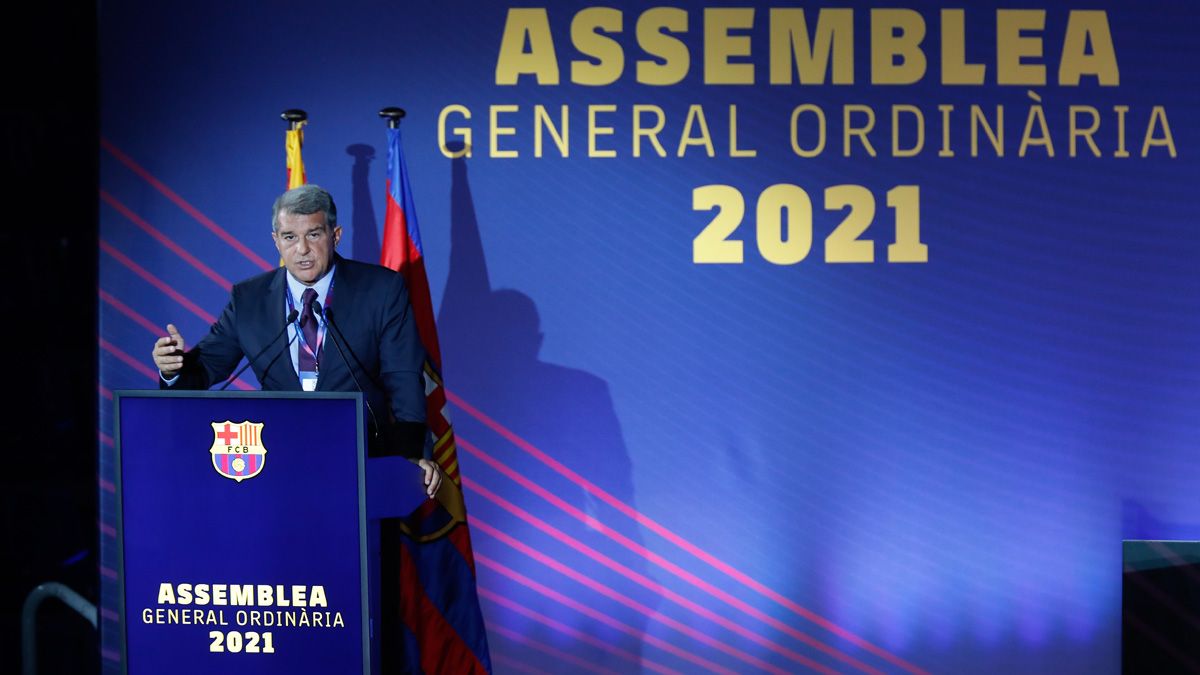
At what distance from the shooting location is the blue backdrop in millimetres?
4016

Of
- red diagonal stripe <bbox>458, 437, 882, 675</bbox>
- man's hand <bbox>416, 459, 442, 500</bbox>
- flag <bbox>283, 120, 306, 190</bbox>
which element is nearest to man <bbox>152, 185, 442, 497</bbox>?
man's hand <bbox>416, 459, 442, 500</bbox>

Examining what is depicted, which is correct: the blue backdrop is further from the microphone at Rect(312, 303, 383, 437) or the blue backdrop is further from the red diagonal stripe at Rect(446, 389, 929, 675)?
Answer: the microphone at Rect(312, 303, 383, 437)

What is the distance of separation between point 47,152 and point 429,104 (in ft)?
4.39

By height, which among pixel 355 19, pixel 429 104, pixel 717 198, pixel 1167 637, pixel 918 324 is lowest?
pixel 1167 637

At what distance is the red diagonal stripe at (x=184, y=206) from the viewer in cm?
401

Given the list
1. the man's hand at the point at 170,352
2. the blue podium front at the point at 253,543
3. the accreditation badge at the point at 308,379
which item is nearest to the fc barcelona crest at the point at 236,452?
the blue podium front at the point at 253,543

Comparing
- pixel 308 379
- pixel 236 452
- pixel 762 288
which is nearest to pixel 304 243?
pixel 308 379

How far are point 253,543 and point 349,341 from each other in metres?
0.69

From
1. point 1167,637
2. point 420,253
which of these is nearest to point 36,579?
point 420,253

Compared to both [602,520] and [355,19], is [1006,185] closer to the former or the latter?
[602,520]

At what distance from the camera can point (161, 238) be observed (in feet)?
13.2

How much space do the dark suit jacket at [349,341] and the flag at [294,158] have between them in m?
0.80

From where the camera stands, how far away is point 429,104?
158 inches

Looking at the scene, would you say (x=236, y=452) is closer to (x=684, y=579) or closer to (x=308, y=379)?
(x=308, y=379)
